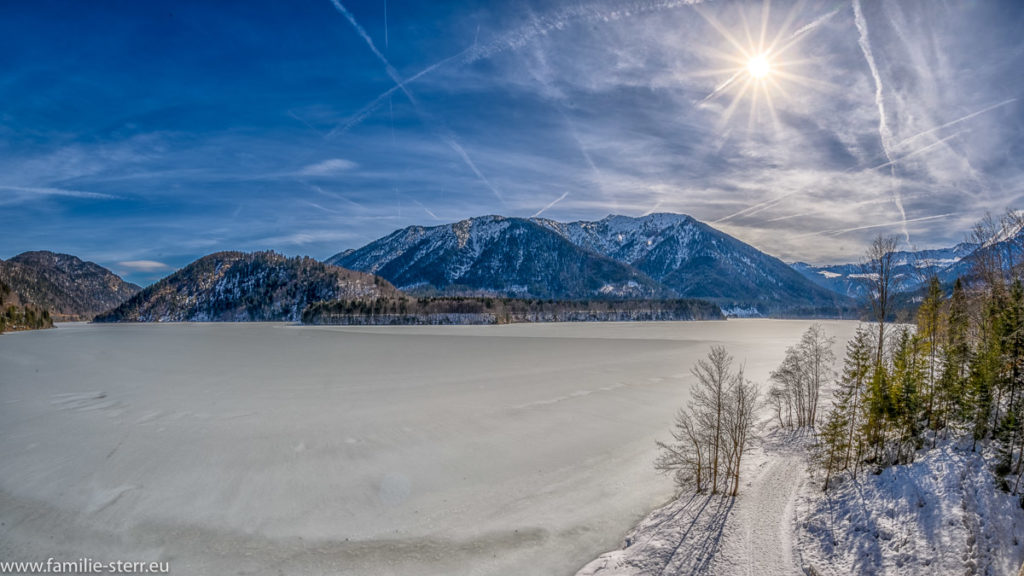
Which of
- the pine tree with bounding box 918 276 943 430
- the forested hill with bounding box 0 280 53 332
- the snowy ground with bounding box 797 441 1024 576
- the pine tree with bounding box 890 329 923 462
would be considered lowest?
the forested hill with bounding box 0 280 53 332

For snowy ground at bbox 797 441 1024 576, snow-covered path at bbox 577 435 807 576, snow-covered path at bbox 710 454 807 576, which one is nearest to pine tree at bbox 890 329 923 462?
snowy ground at bbox 797 441 1024 576

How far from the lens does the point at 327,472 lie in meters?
20.0

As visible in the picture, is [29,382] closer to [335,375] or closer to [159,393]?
[159,393]

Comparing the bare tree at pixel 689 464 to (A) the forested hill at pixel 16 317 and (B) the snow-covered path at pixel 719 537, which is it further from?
(A) the forested hill at pixel 16 317

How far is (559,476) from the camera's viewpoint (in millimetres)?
20438

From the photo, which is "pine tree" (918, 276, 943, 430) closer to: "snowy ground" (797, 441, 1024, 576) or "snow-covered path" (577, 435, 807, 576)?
"snowy ground" (797, 441, 1024, 576)

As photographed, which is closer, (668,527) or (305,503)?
(668,527)

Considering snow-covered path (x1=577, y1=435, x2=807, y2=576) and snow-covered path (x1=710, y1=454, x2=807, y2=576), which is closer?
snow-covered path (x1=710, y1=454, x2=807, y2=576)

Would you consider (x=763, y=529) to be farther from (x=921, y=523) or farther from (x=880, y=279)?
(x=880, y=279)

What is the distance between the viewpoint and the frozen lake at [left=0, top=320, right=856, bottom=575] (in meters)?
14.1

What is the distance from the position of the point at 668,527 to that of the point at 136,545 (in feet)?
58.4

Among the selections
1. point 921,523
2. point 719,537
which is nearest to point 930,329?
point 921,523

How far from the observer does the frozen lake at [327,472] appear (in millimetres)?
14117

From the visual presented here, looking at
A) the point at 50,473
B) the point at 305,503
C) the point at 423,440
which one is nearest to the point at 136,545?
the point at 305,503
